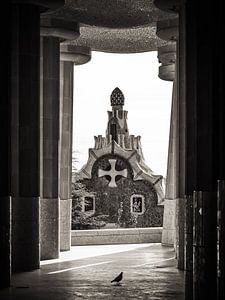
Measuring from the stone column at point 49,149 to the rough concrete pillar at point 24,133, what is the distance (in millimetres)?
3430

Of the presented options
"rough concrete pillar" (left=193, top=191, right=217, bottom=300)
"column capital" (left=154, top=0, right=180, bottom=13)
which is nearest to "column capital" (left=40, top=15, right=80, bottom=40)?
"column capital" (left=154, top=0, right=180, bottom=13)

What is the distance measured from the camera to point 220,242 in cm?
1189

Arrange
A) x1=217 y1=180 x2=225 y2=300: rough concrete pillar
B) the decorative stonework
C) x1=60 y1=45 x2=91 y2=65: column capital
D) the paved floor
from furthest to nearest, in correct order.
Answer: the decorative stonework → x1=60 y1=45 x2=91 y2=65: column capital → the paved floor → x1=217 y1=180 x2=225 y2=300: rough concrete pillar

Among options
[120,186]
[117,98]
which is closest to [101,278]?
[120,186]

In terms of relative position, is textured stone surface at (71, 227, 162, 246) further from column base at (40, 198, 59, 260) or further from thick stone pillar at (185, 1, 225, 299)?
thick stone pillar at (185, 1, 225, 299)

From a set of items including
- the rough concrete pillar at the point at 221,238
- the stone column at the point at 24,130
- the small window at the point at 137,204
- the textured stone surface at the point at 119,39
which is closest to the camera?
the rough concrete pillar at the point at 221,238

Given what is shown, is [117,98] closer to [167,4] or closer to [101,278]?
[167,4]

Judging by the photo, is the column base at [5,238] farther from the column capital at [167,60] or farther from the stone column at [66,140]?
the column capital at [167,60]

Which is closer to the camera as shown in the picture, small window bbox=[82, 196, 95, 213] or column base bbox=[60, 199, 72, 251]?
column base bbox=[60, 199, 72, 251]

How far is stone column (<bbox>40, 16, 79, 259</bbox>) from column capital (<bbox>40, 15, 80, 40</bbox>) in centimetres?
3

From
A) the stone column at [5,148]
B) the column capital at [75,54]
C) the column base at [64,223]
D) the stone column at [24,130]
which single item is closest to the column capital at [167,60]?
the column capital at [75,54]

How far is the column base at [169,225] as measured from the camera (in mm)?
29234

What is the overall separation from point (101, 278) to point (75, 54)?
1315cm

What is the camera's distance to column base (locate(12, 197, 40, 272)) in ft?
64.5
